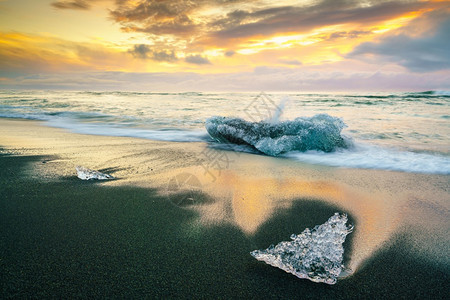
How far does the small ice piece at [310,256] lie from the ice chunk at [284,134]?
304 cm

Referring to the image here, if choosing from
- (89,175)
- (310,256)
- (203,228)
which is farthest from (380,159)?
(89,175)

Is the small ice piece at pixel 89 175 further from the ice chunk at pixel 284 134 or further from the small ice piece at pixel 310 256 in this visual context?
the ice chunk at pixel 284 134

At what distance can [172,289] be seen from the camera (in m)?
1.32

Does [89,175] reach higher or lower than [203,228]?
higher

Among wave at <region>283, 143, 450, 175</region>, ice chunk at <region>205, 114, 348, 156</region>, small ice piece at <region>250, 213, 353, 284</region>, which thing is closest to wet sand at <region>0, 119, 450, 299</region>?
small ice piece at <region>250, 213, 353, 284</region>

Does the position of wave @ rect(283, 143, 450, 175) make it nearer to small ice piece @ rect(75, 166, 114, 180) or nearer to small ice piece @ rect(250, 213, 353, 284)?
small ice piece @ rect(250, 213, 353, 284)

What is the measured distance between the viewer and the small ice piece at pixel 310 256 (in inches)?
56.1

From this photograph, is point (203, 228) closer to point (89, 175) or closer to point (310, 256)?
point (310, 256)

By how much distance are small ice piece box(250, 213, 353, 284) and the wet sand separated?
0.05 metres

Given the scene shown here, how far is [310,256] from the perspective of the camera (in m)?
1.51

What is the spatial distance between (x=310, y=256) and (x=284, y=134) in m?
3.88

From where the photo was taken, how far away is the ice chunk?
4.80 meters

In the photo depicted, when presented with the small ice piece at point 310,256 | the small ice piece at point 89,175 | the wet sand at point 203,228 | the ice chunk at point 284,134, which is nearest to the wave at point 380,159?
the ice chunk at point 284,134

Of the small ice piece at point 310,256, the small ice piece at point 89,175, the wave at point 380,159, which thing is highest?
the small ice piece at point 89,175
